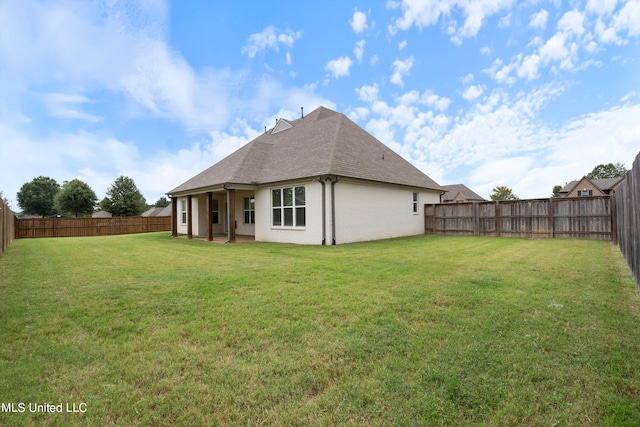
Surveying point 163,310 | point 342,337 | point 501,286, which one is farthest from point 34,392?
point 501,286

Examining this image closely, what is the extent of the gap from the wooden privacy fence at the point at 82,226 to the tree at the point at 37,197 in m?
52.3

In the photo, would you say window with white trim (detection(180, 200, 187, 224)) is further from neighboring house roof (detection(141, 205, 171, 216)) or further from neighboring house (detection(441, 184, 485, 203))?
neighboring house (detection(441, 184, 485, 203))

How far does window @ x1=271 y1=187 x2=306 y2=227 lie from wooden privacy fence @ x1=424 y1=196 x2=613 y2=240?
9187 mm

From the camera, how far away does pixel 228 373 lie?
257cm

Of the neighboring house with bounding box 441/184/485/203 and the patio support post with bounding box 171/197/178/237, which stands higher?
the neighboring house with bounding box 441/184/485/203

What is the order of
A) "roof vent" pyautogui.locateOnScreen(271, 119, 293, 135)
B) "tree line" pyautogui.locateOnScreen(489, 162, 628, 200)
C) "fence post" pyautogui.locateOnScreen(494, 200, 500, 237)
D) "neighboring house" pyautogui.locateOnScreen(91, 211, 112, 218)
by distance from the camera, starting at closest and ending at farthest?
1. "fence post" pyautogui.locateOnScreen(494, 200, 500, 237)
2. "roof vent" pyautogui.locateOnScreen(271, 119, 293, 135)
3. "neighboring house" pyautogui.locateOnScreen(91, 211, 112, 218)
4. "tree line" pyautogui.locateOnScreen(489, 162, 628, 200)

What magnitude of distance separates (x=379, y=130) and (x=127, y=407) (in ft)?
72.6

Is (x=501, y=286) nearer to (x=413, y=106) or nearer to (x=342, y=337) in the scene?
(x=342, y=337)

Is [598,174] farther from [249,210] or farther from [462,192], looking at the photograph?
[249,210]

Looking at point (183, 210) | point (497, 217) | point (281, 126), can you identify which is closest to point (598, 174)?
point (497, 217)

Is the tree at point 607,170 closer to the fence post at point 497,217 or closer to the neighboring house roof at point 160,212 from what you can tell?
the fence post at point 497,217

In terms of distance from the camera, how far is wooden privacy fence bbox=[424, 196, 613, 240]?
13.1m

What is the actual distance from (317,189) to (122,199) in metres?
51.8

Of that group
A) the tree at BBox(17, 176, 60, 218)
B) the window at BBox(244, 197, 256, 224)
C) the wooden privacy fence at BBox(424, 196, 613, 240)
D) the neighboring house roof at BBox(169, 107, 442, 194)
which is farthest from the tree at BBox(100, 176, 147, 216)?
the wooden privacy fence at BBox(424, 196, 613, 240)
